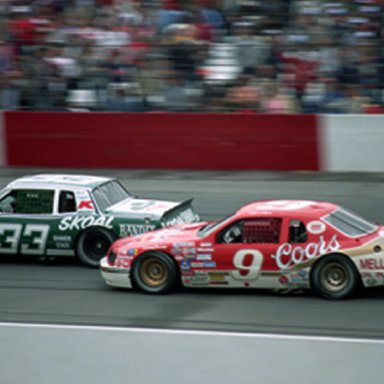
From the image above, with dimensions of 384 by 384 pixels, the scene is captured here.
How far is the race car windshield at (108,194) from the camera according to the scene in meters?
12.5

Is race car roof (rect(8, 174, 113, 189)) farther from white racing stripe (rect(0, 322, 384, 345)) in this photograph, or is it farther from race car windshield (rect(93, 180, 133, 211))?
white racing stripe (rect(0, 322, 384, 345))

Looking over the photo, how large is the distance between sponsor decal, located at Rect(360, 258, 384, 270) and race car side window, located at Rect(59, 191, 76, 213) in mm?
4296

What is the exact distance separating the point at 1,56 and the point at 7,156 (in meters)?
2.09

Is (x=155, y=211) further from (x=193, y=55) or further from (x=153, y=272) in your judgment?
(x=193, y=55)

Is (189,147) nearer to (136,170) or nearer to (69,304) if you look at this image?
(136,170)

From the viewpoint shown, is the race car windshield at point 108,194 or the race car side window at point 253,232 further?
the race car windshield at point 108,194

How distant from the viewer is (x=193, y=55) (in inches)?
727

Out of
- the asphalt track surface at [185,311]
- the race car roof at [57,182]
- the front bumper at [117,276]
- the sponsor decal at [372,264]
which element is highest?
the race car roof at [57,182]

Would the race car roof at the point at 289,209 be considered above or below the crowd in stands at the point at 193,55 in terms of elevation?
below

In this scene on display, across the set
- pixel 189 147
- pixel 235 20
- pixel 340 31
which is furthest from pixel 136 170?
pixel 340 31

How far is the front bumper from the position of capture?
1088 cm

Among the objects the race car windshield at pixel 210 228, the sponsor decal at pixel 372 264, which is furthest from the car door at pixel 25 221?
the sponsor decal at pixel 372 264

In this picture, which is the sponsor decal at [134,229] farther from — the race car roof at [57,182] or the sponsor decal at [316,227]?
the sponsor decal at [316,227]

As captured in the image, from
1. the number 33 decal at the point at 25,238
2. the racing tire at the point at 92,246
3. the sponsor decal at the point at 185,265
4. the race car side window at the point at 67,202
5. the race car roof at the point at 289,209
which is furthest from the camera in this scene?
the race car side window at the point at 67,202
